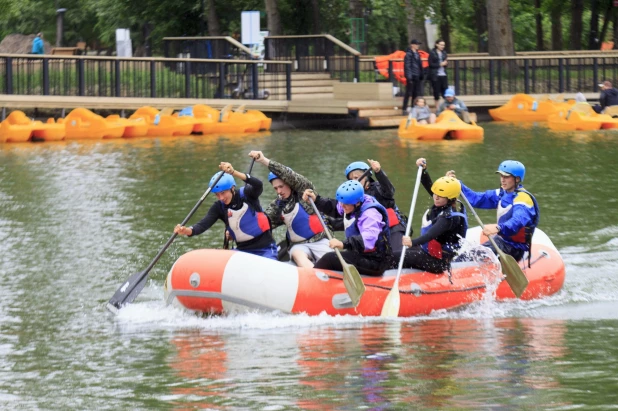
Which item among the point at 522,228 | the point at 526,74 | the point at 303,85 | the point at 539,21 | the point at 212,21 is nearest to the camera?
the point at 522,228

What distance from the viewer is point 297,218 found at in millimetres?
12328

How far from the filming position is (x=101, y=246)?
15.5 meters

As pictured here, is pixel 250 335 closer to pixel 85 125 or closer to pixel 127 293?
pixel 127 293

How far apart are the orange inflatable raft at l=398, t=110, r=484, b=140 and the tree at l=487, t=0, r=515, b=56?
8.39 meters

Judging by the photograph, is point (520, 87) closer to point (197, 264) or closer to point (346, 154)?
point (346, 154)

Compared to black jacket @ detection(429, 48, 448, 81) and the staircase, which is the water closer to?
black jacket @ detection(429, 48, 448, 81)

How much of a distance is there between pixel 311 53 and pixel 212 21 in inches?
221

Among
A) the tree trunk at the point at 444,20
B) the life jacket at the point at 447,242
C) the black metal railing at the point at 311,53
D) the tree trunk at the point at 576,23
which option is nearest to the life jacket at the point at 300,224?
the life jacket at the point at 447,242

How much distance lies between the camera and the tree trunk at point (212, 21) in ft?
126

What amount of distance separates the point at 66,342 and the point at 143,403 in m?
2.39

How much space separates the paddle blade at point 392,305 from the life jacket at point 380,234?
40 cm

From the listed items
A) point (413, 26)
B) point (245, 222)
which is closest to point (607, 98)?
point (413, 26)

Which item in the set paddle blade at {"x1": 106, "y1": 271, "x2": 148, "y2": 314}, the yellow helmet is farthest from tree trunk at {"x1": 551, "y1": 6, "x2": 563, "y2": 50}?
paddle blade at {"x1": 106, "y1": 271, "x2": 148, "y2": 314}

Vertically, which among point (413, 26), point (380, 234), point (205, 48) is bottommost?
point (380, 234)
